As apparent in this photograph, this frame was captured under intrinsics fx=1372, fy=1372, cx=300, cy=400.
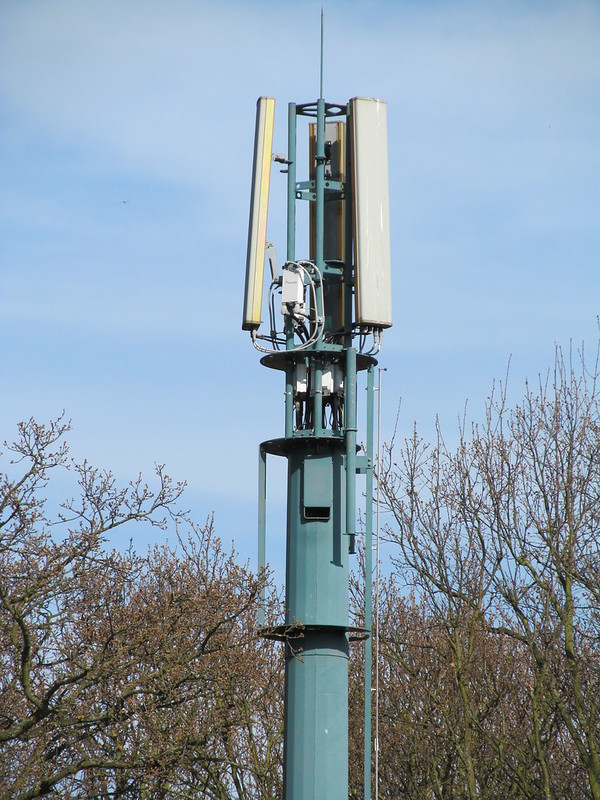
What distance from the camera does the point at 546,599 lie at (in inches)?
1000

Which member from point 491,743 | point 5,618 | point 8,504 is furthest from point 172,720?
point 8,504

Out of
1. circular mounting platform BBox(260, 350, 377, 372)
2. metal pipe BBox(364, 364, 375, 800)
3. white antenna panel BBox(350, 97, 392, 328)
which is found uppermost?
white antenna panel BBox(350, 97, 392, 328)

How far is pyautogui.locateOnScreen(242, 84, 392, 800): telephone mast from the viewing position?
54.2 ft

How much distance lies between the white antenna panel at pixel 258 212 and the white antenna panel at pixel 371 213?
3.72 feet

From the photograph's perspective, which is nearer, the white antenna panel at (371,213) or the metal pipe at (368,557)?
the metal pipe at (368,557)

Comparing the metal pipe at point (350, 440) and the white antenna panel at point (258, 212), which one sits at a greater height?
the white antenna panel at point (258, 212)

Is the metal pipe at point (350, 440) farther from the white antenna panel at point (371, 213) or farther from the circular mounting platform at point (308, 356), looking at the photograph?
the white antenna panel at point (371, 213)

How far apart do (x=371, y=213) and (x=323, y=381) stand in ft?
7.48

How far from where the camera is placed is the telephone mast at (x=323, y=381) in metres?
16.5

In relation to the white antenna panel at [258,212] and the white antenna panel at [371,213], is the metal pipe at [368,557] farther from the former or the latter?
the white antenna panel at [258,212]

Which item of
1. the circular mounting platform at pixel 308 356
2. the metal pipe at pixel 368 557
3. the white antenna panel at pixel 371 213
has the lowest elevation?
the metal pipe at pixel 368 557

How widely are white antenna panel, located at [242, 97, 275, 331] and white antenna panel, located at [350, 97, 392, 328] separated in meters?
1.14

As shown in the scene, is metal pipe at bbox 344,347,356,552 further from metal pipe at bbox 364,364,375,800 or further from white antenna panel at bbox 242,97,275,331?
white antenna panel at bbox 242,97,275,331

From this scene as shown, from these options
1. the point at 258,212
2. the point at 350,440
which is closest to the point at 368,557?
the point at 350,440
